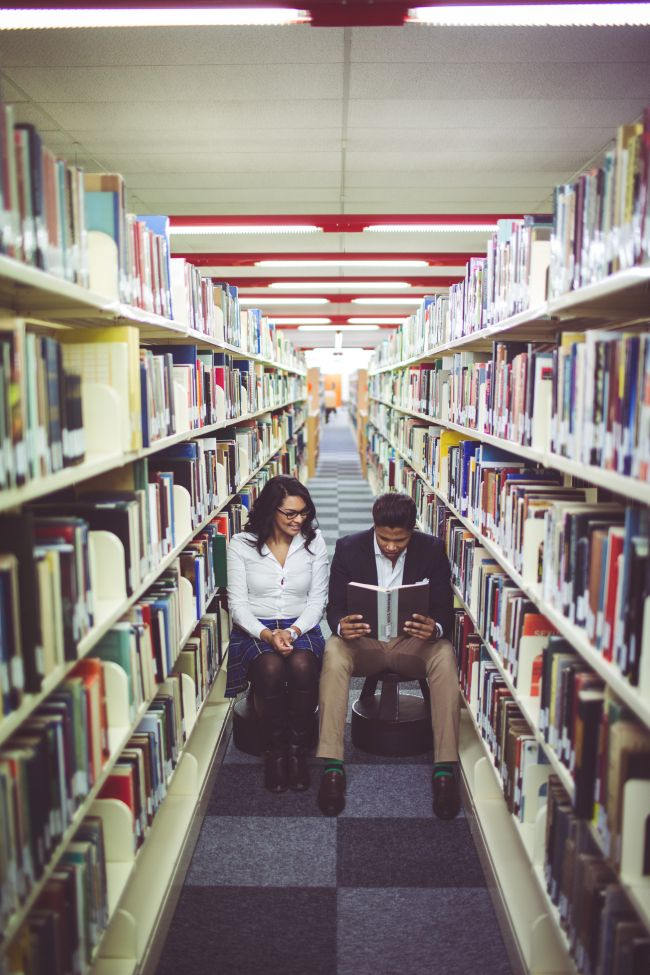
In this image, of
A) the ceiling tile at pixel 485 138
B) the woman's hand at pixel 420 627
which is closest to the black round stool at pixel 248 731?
the woman's hand at pixel 420 627

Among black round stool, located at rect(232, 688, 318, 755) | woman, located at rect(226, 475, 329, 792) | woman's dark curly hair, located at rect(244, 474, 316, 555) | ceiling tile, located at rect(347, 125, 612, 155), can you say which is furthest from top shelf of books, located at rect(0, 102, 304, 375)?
ceiling tile, located at rect(347, 125, 612, 155)

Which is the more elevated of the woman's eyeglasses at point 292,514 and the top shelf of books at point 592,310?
the top shelf of books at point 592,310

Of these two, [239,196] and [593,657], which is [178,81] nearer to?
[239,196]

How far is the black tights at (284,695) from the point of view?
2787 mm

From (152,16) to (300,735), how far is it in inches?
104

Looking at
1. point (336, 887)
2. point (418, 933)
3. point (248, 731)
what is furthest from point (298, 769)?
point (418, 933)

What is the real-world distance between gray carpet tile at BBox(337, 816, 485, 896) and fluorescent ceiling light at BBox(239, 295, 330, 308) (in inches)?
325

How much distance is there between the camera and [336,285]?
857 centimetres

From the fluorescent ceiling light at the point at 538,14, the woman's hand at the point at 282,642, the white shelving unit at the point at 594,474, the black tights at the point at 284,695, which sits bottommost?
the black tights at the point at 284,695

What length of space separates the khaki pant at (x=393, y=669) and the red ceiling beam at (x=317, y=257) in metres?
4.66

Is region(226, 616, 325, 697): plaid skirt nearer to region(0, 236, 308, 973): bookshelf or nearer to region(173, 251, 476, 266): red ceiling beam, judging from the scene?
region(0, 236, 308, 973): bookshelf

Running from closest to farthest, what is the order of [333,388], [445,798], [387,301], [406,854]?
[406,854] < [445,798] < [387,301] < [333,388]

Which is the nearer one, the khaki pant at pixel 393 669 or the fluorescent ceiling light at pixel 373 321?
the khaki pant at pixel 393 669

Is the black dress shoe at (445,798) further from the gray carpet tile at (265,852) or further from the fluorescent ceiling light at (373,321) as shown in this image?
the fluorescent ceiling light at (373,321)
